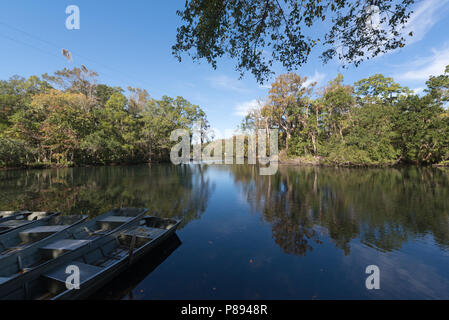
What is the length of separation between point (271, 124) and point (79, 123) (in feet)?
130

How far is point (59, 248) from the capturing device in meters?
4.68

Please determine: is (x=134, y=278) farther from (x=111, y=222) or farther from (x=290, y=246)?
(x=290, y=246)

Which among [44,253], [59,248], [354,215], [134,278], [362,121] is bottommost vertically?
[134,278]

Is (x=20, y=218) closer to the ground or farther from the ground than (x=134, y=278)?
farther from the ground

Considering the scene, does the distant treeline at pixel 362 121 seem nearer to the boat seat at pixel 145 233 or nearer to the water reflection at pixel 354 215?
the water reflection at pixel 354 215

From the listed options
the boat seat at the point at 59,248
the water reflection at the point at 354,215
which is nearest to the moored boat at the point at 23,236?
the boat seat at the point at 59,248

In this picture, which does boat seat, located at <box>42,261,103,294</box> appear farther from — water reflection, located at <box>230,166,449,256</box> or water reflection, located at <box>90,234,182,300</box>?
water reflection, located at <box>230,166,449,256</box>

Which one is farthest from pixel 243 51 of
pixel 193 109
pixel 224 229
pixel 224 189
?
pixel 193 109

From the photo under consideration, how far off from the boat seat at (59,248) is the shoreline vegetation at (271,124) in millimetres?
33786

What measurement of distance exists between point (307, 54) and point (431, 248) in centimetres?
775

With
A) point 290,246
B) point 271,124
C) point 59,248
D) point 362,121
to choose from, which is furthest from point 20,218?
point 271,124

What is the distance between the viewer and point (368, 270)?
5316 mm

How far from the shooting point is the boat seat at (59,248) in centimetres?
466

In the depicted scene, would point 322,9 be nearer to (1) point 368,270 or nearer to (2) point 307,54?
(2) point 307,54
